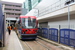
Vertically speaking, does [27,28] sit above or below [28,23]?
below

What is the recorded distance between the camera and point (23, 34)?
35.9ft

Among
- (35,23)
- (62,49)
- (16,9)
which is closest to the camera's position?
(62,49)

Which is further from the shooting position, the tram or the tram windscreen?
the tram windscreen

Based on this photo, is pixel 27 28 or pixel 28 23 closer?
pixel 27 28

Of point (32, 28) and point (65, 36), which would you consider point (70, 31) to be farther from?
point (32, 28)

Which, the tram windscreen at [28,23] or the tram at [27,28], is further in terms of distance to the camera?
the tram windscreen at [28,23]

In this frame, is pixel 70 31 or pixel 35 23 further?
pixel 35 23

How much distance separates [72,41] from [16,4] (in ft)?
244

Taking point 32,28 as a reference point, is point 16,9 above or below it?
above

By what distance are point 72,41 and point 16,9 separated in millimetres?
72788

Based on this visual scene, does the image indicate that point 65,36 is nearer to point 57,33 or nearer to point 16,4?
point 57,33

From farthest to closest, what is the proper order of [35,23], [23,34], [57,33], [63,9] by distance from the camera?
[63,9], [35,23], [23,34], [57,33]

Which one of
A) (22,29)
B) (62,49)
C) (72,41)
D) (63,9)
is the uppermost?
(63,9)

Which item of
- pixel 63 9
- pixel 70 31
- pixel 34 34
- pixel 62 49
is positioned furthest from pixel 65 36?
pixel 63 9
